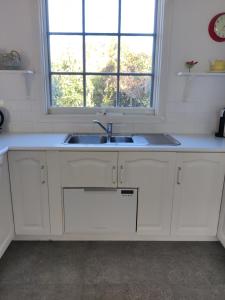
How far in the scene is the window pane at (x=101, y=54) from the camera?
2.42 metres

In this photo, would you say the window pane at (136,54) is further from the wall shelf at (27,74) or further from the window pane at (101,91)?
the wall shelf at (27,74)

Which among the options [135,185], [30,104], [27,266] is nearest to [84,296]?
[27,266]

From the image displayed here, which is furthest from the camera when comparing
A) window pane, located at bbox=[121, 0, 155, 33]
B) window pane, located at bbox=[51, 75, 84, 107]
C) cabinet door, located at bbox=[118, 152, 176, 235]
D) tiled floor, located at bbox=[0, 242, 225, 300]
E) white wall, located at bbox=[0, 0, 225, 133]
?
window pane, located at bbox=[51, 75, 84, 107]

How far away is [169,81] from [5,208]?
6.09ft

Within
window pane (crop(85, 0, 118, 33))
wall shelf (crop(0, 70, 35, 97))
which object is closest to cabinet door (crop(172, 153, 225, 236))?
window pane (crop(85, 0, 118, 33))

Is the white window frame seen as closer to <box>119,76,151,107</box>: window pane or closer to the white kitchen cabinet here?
<box>119,76,151,107</box>: window pane

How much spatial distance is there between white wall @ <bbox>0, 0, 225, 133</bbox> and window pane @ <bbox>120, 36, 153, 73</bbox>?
0.20 metres

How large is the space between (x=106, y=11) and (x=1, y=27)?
38.8 inches

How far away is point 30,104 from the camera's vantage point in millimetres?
2438

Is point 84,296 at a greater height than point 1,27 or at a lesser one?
lesser

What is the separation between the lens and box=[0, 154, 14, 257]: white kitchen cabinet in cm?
190

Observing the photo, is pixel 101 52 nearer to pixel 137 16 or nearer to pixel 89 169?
pixel 137 16

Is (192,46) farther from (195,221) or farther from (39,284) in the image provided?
(39,284)

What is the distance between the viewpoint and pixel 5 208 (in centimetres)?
197
